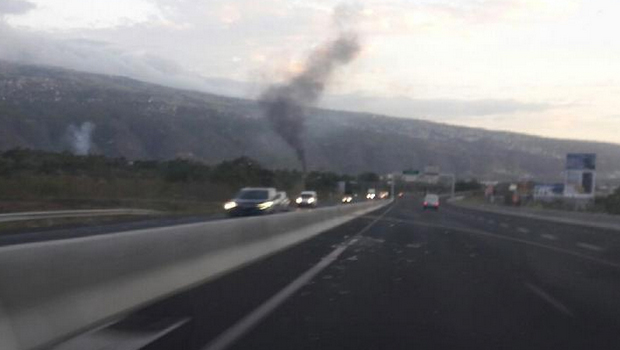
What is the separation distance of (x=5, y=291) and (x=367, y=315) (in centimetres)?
617

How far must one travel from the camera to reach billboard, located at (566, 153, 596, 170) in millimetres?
104250

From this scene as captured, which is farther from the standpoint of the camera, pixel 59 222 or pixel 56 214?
pixel 59 222

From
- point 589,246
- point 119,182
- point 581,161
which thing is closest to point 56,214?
point 589,246

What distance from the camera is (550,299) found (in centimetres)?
1742

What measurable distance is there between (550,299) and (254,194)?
36.6m

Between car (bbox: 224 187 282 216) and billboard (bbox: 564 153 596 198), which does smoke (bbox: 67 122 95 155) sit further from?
car (bbox: 224 187 282 216)

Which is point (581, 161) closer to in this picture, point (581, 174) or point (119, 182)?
point (581, 174)

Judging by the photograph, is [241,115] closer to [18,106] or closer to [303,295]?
[18,106]

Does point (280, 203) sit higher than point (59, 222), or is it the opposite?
point (280, 203)

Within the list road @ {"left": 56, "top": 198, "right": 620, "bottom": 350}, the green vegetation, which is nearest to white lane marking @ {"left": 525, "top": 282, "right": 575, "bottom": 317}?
road @ {"left": 56, "top": 198, "right": 620, "bottom": 350}

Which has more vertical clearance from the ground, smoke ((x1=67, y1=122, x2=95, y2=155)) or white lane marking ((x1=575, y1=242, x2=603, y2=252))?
smoke ((x1=67, y1=122, x2=95, y2=155))

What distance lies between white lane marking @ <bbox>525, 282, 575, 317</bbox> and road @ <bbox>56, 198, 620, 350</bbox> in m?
0.02

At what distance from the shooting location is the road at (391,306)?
1241cm

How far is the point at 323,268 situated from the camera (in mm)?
22969
